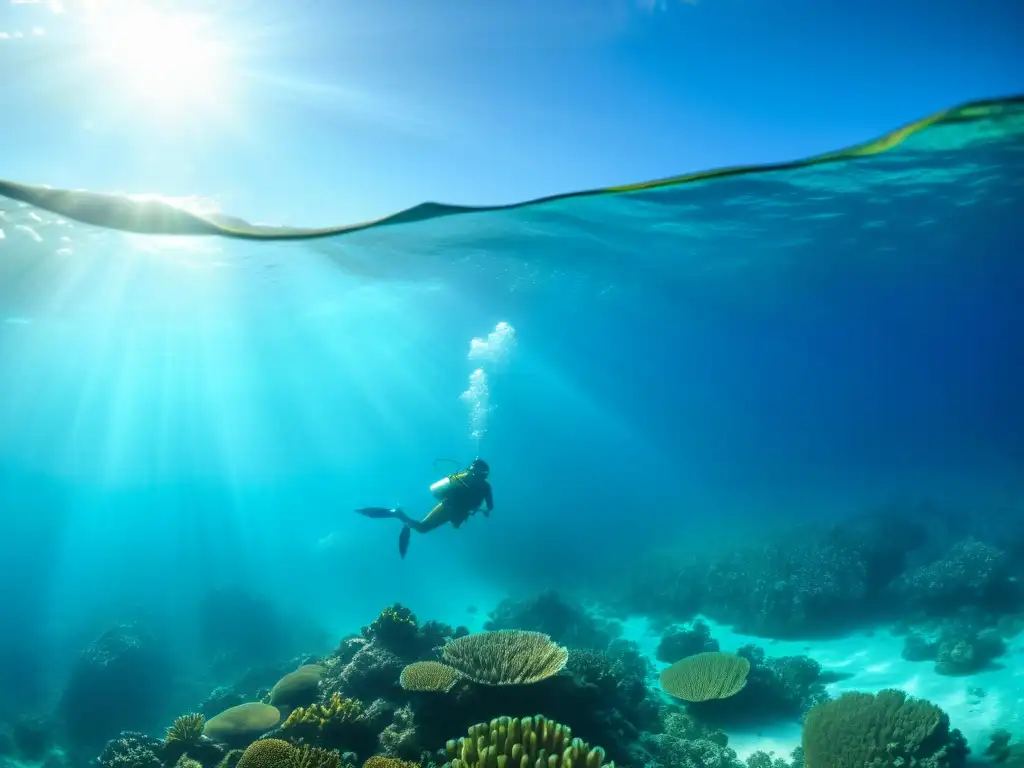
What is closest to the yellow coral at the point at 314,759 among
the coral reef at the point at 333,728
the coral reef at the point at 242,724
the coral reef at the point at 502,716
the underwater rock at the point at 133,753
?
the coral reef at the point at 502,716

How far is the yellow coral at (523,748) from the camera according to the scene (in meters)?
3.80

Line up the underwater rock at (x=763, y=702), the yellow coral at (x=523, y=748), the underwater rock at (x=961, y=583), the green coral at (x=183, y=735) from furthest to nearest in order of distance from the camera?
the underwater rock at (x=961, y=583) < the underwater rock at (x=763, y=702) < the green coral at (x=183, y=735) < the yellow coral at (x=523, y=748)

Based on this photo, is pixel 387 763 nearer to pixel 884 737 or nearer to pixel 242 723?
pixel 242 723

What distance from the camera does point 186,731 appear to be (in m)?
6.46

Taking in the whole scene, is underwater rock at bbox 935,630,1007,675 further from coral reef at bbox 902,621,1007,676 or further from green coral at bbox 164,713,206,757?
green coral at bbox 164,713,206,757

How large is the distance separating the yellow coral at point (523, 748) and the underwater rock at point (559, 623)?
11908 millimetres

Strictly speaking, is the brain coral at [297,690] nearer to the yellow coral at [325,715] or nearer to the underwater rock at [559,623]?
the yellow coral at [325,715]

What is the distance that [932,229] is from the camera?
88.6 feet

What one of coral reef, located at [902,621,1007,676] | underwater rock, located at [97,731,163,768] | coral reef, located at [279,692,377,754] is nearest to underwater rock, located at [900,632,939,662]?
coral reef, located at [902,621,1007,676]

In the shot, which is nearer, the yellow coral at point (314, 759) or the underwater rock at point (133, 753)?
the yellow coral at point (314, 759)

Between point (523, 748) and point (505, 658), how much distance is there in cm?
249

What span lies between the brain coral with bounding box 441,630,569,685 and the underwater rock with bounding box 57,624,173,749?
1730cm

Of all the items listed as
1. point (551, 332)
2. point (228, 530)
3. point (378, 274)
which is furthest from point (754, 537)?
point (228, 530)

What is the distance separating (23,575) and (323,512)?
196 ft
